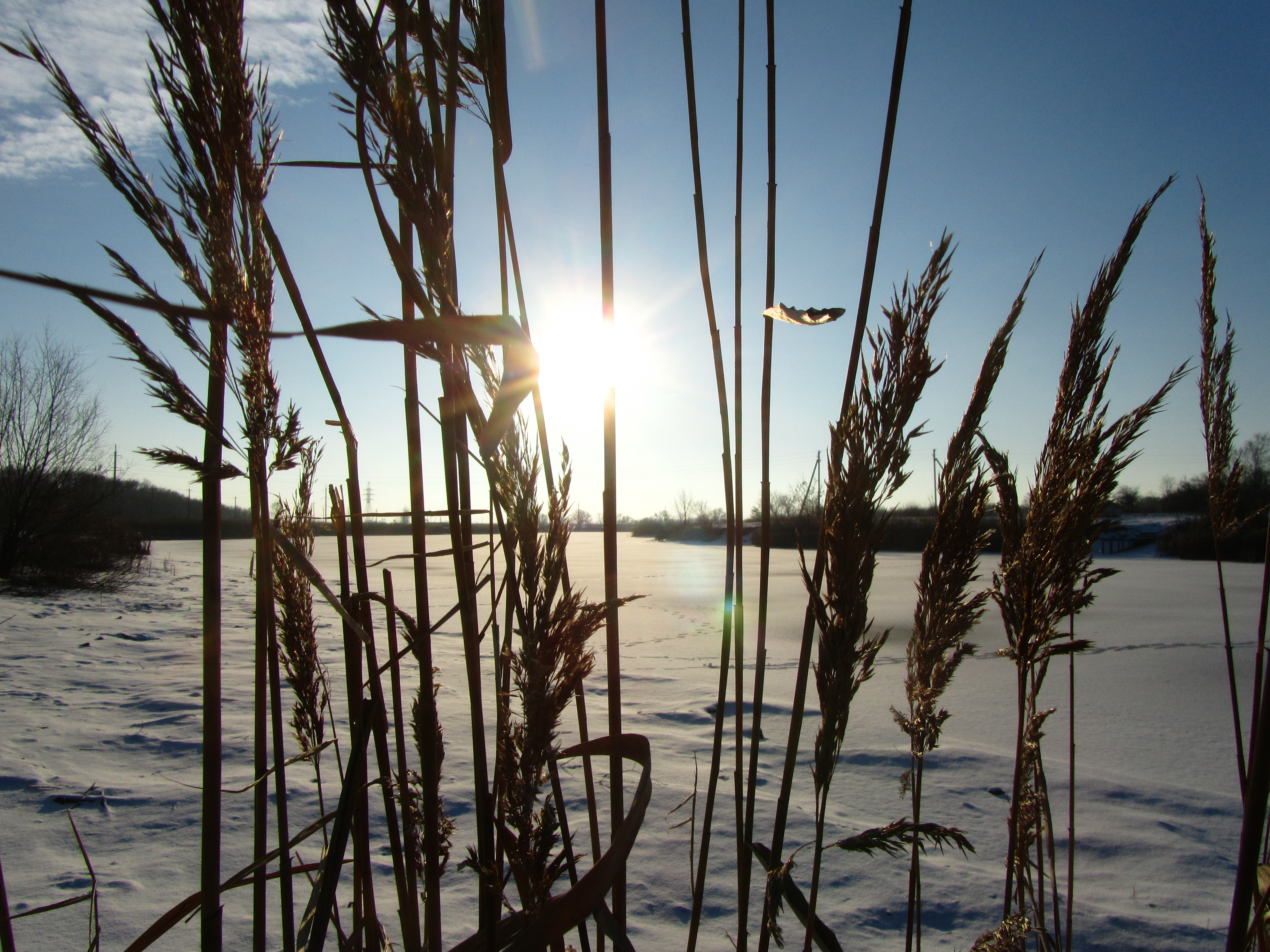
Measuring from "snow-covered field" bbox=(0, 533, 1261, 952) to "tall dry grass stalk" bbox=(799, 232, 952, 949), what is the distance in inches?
42.9

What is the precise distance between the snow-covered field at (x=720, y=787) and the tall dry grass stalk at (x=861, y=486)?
1089mm

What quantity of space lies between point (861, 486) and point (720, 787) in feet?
10.5

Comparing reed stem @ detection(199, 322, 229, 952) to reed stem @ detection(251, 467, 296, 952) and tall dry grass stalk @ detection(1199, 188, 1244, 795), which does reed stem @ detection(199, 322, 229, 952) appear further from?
tall dry grass stalk @ detection(1199, 188, 1244, 795)

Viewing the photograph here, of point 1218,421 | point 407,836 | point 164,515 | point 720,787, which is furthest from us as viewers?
point 164,515

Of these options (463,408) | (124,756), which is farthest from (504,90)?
(124,756)

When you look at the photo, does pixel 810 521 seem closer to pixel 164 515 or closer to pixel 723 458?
Answer: pixel 723 458

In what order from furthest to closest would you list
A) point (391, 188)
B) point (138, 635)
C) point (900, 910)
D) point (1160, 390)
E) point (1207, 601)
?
point (1207, 601)
point (138, 635)
point (900, 910)
point (1160, 390)
point (391, 188)

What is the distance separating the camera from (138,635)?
8.74m

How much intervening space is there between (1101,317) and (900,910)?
2.30m

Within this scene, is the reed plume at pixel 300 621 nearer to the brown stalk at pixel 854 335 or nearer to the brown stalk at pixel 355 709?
the brown stalk at pixel 355 709

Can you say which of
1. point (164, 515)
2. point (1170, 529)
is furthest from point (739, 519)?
point (164, 515)

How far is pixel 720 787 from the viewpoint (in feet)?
11.7

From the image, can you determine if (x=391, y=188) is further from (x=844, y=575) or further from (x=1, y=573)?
(x=1, y=573)

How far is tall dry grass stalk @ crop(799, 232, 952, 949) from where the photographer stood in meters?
0.88
